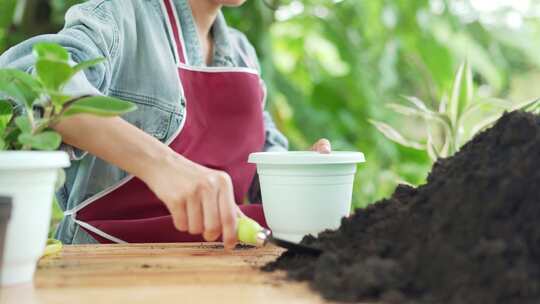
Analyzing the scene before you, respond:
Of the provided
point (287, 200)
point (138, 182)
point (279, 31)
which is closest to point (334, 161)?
point (287, 200)

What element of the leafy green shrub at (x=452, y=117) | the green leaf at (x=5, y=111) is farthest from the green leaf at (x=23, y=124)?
the leafy green shrub at (x=452, y=117)

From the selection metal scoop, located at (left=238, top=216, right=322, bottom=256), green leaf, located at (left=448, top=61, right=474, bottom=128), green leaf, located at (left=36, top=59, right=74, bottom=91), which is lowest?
metal scoop, located at (left=238, top=216, right=322, bottom=256)

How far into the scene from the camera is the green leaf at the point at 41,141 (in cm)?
61

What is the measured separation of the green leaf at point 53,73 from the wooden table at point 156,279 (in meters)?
0.21

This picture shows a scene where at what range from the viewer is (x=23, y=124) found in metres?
0.63

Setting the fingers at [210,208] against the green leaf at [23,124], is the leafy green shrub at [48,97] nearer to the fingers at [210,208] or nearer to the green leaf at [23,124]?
the green leaf at [23,124]

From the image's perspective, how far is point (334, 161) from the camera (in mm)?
792

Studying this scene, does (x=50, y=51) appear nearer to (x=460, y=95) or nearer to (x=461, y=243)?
(x=461, y=243)

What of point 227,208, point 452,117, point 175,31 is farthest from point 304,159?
point 452,117

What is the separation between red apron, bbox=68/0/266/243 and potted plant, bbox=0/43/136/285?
400 millimetres

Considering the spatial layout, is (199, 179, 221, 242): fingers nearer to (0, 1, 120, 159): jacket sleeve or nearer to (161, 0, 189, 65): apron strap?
(0, 1, 120, 159): jacket sleeve

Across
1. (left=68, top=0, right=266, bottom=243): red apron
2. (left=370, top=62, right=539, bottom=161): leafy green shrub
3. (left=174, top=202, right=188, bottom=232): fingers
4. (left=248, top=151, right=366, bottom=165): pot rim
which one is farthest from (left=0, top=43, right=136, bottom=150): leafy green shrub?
(left=370, top=62, right=539, bottom=161): leafy green shrub

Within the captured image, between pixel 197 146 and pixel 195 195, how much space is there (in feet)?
1.64

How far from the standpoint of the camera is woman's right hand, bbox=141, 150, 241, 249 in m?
0.67
